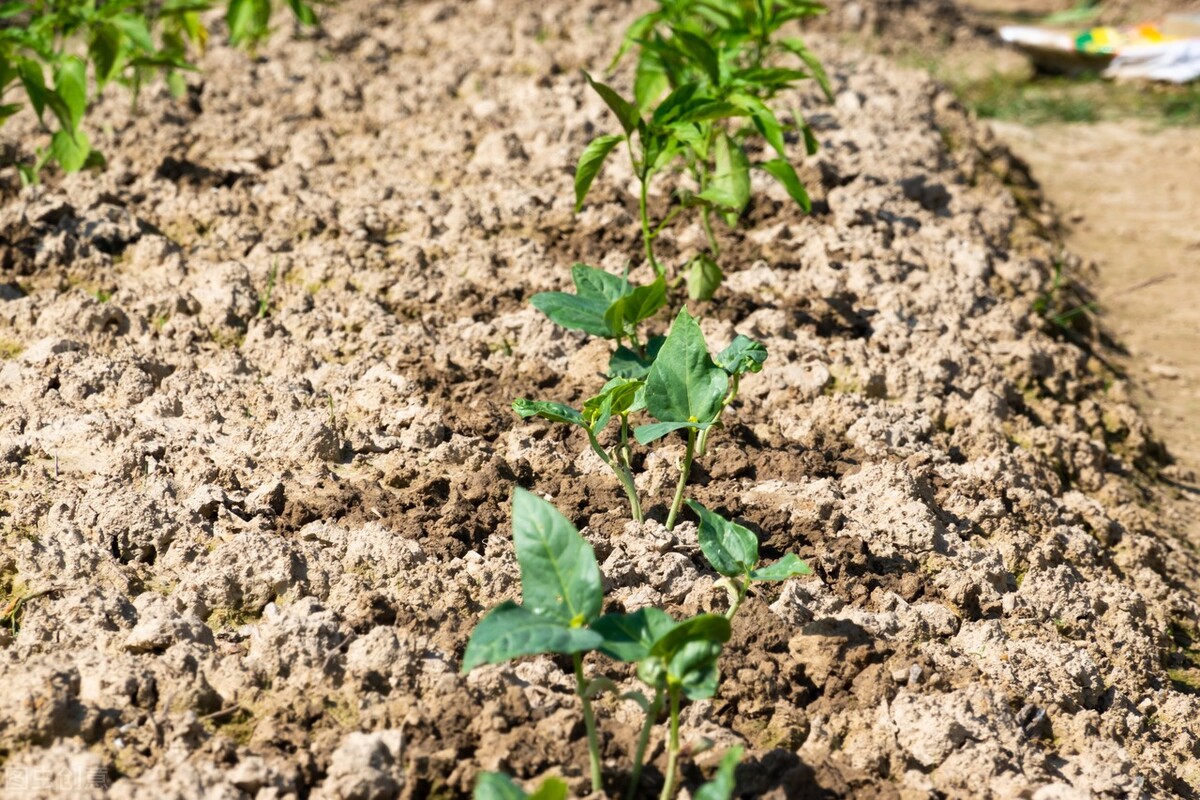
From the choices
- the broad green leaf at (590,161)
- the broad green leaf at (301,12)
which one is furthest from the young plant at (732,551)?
the broad green leaf at (301,12)

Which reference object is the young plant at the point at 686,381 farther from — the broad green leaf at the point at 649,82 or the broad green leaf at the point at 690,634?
the broad green leaf at the point at 649,82

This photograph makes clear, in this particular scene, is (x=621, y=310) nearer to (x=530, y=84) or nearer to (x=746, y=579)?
(x=746, y=579)

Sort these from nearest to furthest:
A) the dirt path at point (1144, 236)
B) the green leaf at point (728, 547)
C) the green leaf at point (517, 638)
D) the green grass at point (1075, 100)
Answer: the green leaf at point (517, 638) → the green leaf at point (728, 547) → the dirt path at point (1144, 236) → the green grass at point (1075, 100)

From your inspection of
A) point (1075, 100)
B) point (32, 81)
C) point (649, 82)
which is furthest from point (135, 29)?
point (1075, 100)

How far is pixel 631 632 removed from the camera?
1.62 m

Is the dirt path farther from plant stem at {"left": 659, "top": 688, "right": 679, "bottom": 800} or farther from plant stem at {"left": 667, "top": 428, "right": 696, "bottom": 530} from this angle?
plant stem at {"left": 659, "top": 688, "right": 679, "bottom": 800}

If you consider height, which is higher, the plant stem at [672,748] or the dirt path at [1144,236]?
the plant stem at [672,748]

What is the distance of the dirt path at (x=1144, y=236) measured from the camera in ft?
11.9

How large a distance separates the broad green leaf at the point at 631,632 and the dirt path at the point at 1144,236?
215 centimetres

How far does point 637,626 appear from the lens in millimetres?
1624

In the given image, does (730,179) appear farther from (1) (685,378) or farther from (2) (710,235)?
(1) (685,378)

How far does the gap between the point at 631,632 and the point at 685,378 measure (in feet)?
1.99

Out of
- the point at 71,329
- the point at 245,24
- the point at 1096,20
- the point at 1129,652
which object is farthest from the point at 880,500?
the point at 1096,20

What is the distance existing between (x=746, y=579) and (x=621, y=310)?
0.66 meters
